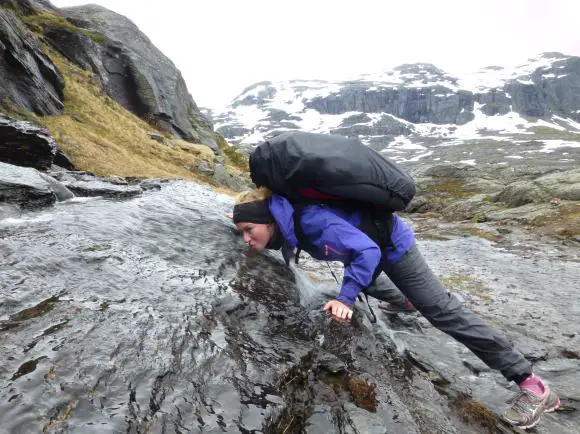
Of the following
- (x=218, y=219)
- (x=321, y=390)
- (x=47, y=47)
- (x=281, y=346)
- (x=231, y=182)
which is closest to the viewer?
(x=321, y=390)

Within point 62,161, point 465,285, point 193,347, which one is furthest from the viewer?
point 62,161

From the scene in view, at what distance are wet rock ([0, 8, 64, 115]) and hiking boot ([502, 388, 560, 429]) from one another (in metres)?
22.5

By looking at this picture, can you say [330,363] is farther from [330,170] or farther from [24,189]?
[24,189]

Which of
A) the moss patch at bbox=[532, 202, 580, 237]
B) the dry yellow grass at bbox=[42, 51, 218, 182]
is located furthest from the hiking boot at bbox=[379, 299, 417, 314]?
the moss patch at bbox=[532, 202, 580, 237]

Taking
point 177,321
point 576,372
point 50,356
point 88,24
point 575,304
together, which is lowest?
→ point 575,304

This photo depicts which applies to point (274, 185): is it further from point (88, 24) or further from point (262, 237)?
point (88, 24)

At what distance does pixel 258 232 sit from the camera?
691 cm

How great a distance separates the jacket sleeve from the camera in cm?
579

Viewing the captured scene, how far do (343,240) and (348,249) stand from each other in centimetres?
14

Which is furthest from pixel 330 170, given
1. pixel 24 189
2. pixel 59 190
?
pixel 59 190

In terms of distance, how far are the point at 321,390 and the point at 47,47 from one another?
4064 centimetres

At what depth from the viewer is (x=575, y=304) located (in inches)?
543

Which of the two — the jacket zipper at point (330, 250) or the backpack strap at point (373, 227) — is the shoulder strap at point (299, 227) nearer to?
the backpack strap at point (373, 227)

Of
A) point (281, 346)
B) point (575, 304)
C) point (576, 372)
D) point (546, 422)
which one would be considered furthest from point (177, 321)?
point (575, 304)
